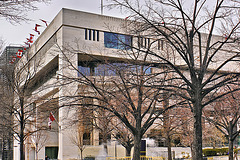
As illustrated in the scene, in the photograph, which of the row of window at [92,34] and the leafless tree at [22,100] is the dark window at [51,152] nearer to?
the row of window at [92,34]

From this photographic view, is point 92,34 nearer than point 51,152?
Yes

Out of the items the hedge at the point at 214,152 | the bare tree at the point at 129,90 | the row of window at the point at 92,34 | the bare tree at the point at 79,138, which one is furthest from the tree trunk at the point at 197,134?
the hedge at the point at 214,152

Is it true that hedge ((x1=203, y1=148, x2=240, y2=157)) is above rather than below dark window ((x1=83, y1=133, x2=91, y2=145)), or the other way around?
below

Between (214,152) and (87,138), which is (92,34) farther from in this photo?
(214,152)

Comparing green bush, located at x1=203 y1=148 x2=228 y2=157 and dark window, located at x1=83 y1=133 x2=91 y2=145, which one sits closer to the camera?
dark window, located at x1=83 y1=133 x2=91 y2=145

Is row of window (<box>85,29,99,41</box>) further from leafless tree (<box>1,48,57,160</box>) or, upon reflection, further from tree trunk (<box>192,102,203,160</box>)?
tree trunk (<box>192,102,203,160</box>)

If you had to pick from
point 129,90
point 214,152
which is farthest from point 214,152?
point 129,90

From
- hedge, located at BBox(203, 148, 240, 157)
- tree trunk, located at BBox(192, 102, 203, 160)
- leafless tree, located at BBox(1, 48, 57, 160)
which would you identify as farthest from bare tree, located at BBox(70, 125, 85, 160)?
tree trunk, located at BBox(192, 102, 203, 160)

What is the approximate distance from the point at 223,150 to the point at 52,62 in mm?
29148

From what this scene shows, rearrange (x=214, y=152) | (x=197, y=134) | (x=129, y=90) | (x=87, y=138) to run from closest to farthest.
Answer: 1. (x=197, y=134)
2. (x=129, y=90)
3. (x=87, y=138)
4. (x=214, y=152)

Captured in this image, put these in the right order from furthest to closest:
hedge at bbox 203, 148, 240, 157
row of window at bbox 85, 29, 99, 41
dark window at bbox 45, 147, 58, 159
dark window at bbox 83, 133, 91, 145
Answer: dark window at bbox 45, 147, 58, 159 < hedge at bbox 203, 148, 240, 157 < dark window at bbox 83, 133, 91, 145 < row of window at bbox 85, 29, 99, 41

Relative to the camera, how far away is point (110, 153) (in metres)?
42.7

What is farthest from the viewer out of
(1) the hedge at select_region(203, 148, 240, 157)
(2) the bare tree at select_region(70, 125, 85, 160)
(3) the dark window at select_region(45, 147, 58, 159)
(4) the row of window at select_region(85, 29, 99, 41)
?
(3) the dark window at select_region(45, 147, 58, 159)

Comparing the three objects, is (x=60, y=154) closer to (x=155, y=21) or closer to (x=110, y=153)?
(x=110, y=153)
